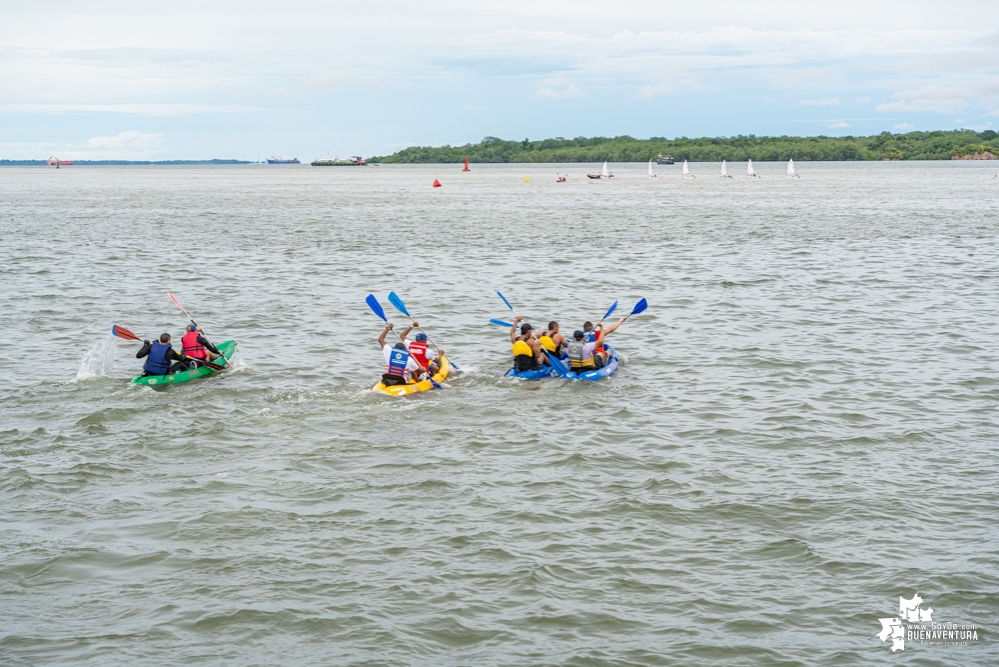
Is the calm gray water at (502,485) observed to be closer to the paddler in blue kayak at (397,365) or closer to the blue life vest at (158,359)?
the blue life vest at (158,359)

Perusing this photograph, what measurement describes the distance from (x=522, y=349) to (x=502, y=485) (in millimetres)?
5976

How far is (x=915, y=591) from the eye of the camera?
407 inches

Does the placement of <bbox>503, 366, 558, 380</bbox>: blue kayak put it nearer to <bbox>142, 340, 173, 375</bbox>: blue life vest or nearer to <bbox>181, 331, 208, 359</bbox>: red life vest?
<bbox>181, 331, 208, 359</bbox>: red life vest

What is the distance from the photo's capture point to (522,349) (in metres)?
19.2

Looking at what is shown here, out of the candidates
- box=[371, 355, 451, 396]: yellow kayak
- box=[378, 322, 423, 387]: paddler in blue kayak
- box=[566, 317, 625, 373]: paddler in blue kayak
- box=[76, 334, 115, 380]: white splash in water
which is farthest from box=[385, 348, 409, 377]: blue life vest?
box=[76, 334, 115, 380]: white splash in water

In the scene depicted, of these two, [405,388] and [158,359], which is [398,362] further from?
[158,359]

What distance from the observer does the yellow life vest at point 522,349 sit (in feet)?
63.1

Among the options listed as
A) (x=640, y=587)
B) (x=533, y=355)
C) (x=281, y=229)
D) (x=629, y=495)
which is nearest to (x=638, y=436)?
(x=629, y=495)

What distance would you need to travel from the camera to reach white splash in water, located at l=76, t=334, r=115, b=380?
19562 mm

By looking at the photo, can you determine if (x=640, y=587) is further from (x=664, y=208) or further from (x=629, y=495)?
(x=664, y=208)

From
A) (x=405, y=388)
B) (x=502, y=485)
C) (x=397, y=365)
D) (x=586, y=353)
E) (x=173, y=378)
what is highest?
(x=397, y=365)

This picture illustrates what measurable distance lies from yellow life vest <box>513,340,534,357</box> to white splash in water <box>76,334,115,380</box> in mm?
8542

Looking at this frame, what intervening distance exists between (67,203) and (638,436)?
75.6 metres

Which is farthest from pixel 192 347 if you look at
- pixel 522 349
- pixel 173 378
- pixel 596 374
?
pixel 596 374
